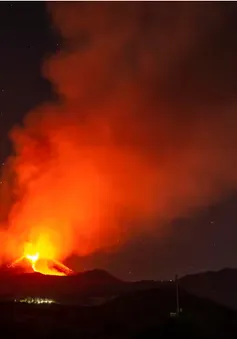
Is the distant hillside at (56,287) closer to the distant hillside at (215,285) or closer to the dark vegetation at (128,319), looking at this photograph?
the distant hillside at (215,285)

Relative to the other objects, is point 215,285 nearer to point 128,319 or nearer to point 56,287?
point 56,287

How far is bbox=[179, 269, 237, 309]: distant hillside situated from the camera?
458 feet

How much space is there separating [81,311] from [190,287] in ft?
267

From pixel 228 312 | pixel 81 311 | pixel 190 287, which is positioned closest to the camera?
pixel 81 311

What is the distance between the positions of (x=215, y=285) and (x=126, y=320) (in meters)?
96.1

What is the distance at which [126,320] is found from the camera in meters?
70.0

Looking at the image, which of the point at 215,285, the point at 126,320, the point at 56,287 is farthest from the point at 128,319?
the point at 215,285

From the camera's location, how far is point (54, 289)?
398ft

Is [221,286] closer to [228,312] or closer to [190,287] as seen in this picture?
[190,287]

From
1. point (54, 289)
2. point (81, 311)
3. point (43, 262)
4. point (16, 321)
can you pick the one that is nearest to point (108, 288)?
point (54, 289)

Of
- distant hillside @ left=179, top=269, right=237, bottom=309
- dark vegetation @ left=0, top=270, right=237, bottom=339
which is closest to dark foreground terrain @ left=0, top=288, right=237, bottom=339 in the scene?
dark vegetation @ left=0, top=270, right=237, bottom=339

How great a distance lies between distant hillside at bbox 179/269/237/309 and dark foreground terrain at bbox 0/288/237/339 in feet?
166

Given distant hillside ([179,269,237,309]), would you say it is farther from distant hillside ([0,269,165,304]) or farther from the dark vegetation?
the dark vegetation

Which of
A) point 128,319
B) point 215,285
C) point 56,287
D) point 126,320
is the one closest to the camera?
point 126,320
